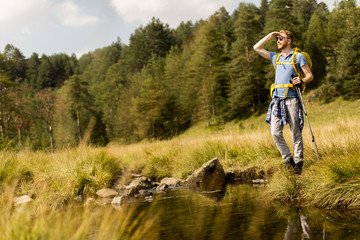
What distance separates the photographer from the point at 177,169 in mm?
9062

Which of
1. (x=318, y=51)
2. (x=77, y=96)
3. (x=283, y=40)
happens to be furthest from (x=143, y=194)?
(x=77, y=96)

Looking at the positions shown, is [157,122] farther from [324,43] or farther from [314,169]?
[314,169]

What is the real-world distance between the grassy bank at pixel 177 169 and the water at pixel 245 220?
1.31ft

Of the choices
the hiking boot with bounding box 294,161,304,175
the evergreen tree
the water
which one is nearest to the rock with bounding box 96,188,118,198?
the water

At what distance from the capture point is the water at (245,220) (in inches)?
133

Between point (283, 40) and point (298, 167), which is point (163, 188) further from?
point (283, 40)

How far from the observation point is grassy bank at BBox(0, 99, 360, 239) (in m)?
4.11

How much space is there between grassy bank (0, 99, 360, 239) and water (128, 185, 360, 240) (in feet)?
1.31

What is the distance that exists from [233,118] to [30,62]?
335 ft

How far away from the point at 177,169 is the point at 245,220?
5.12 m

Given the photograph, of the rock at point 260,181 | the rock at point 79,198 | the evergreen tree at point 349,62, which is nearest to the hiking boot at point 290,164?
the rock at point 260,181

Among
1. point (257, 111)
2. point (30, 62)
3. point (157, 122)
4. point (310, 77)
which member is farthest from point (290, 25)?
point (30, 62)

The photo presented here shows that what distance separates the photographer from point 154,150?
11039mm

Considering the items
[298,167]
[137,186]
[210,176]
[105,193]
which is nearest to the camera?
[298,167]
